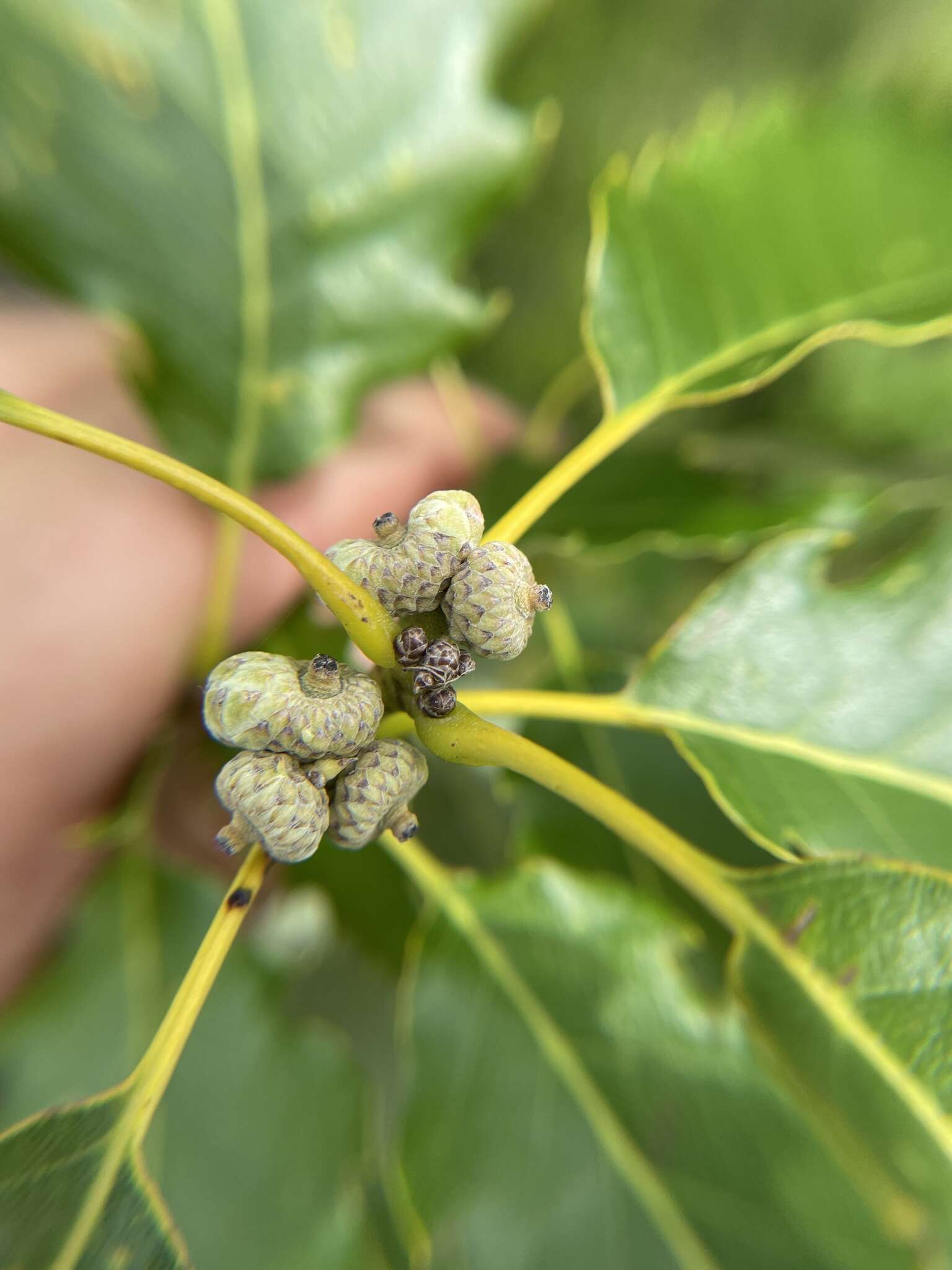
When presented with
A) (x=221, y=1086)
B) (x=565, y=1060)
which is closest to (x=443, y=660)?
(x=565, y=1060)

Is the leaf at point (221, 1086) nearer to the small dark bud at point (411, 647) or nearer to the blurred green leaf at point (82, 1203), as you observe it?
the blurred green leaf at point (82, 1203)

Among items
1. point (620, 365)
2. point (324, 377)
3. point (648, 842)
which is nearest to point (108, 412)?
Answer: point (324, 377)

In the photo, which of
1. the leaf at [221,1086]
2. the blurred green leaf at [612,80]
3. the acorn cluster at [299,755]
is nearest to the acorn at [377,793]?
the acorn cluster at [299,755]

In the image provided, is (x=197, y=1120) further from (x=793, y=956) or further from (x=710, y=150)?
(x=710, y=150)

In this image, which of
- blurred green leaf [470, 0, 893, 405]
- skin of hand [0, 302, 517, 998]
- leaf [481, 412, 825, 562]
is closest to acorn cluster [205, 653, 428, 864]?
leaf [481, 412, 825, 562]

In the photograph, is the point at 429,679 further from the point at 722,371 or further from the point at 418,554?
the point at 722,371

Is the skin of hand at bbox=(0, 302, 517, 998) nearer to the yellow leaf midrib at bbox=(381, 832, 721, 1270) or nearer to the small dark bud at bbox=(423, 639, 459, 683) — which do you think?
the yellow leaf midrib at bbox=(381, 832, 721, 1270)
